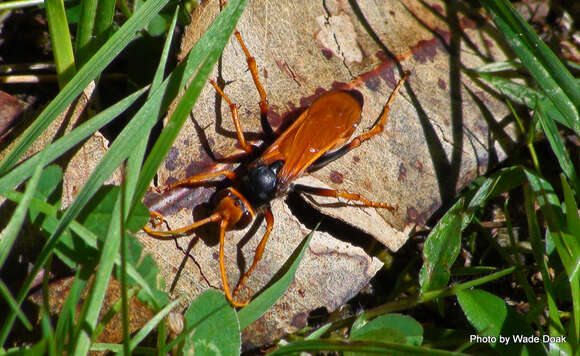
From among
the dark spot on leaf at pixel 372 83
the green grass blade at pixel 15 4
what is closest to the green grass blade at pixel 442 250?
the dark spot on leaf at pixel 372 83

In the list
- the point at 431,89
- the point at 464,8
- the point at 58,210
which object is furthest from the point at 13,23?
the point at 464,8

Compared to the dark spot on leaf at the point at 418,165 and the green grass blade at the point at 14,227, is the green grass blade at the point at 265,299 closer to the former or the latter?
the dark spot on leaf at the point at 418,165

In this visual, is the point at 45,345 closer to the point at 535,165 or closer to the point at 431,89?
the point at 431,89

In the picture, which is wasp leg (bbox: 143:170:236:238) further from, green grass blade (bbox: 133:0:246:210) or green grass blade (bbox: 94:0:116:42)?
green grass blade (bbox: 94:0:116:42)

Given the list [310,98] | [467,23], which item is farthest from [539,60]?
[310,98]

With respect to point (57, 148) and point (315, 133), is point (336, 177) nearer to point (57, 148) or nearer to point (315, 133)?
point (315, 133)
